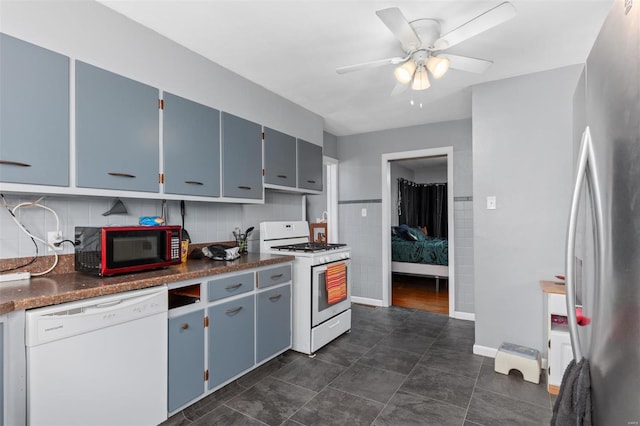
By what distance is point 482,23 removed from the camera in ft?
5.57

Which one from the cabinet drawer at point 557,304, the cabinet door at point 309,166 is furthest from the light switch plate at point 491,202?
the cabinet door at point 309,166

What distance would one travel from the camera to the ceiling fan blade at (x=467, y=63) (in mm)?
2053

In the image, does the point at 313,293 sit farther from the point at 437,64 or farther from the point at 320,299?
the point at 437,64

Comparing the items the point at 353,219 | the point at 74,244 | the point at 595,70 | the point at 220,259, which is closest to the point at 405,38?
the point at 595,70

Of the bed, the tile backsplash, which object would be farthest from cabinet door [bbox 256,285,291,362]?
the bed

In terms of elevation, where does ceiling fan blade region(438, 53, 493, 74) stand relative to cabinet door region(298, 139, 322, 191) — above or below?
above

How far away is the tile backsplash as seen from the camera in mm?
1805

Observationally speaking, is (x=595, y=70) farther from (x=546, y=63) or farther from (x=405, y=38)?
Answer: (x=546, y=63)

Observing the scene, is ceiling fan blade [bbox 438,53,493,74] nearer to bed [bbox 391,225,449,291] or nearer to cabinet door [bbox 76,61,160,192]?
cabinet door [bbox 76,61,160,192]

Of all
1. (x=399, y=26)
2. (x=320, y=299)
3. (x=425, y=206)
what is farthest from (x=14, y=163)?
(x=425, y=206)

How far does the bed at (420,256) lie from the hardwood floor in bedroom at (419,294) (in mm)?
227

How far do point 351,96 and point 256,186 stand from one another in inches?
53.3

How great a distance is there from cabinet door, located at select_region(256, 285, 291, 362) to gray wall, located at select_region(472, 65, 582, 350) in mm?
1722

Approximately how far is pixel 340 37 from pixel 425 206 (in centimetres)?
587
